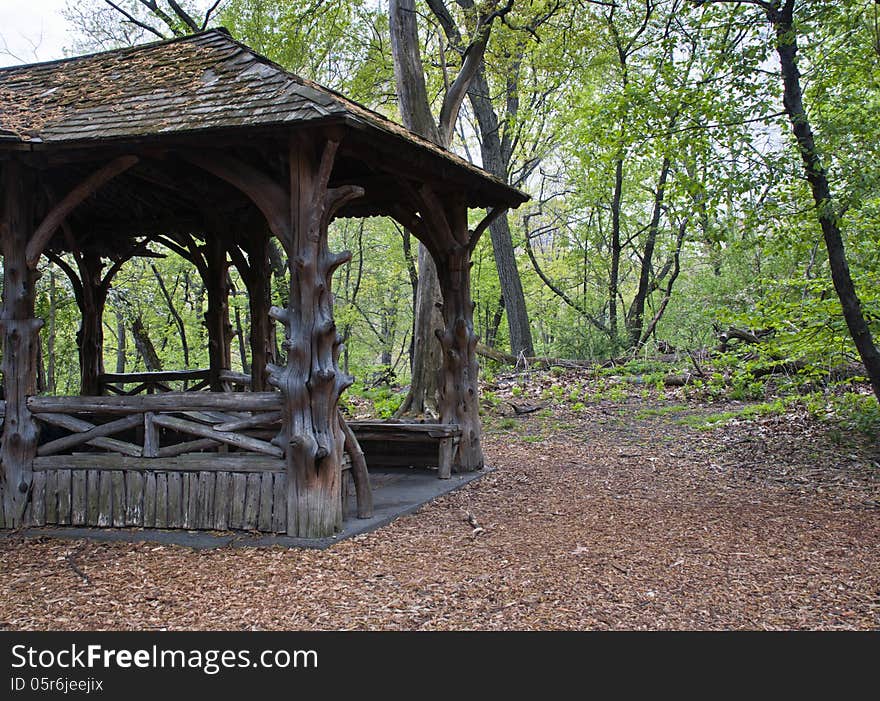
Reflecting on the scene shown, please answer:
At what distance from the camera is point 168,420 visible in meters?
6.21

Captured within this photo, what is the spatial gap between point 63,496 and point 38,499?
9.2 inches

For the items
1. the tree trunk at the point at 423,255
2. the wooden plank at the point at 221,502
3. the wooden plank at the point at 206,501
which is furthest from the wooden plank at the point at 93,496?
the tree trunk at the point at 423,255

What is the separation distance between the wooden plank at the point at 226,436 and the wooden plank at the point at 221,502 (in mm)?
306

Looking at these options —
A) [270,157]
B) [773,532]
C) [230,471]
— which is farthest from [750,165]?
[230,471]

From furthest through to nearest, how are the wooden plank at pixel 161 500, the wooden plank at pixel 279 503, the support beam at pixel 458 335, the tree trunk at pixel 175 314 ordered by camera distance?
the tree trunk at pixel 175 314 → the support beam at pixel 458 335 → the wooden plank at pixel 161 500 → the wooden plank at pixel 279 503

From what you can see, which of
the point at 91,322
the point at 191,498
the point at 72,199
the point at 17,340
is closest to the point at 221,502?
the point at 191,498

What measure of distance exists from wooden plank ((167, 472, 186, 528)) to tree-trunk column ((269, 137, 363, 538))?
40.6 inches

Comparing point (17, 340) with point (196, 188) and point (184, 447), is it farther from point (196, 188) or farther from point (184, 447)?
point (196, 188)

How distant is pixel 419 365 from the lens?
35.6 ft

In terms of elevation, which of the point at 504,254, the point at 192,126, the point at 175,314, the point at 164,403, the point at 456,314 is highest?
the point at 504,254

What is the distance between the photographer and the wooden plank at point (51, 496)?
6449mm

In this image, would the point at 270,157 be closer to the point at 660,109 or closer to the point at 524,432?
the point at 660,109

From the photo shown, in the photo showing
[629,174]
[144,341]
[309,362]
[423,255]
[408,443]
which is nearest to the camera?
[309,362]

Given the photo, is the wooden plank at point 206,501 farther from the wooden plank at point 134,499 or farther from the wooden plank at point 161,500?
the wooden plank at point 134,499
